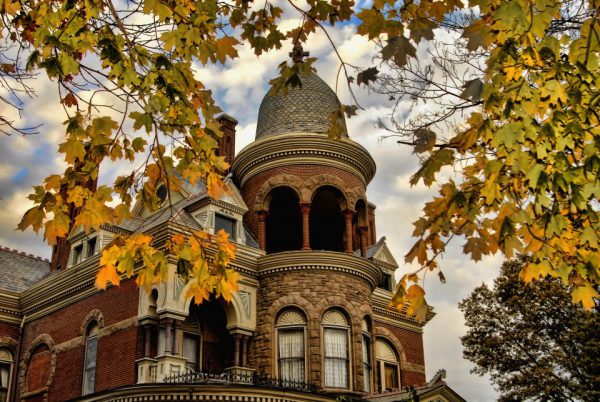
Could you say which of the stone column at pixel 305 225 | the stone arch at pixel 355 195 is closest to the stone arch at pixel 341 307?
the stone column at pixel 305 225

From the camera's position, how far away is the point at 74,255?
25094 mm

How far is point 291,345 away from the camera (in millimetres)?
21750

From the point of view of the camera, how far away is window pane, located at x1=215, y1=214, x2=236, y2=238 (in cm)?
2323

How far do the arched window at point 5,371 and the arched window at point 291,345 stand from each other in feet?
36.1

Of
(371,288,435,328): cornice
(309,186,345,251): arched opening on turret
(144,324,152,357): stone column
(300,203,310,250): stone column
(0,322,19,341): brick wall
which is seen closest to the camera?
(144,324,152,357): stone column

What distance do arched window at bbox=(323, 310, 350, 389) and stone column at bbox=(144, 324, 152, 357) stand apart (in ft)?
17.3

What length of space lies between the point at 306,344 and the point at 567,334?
39.3 feet

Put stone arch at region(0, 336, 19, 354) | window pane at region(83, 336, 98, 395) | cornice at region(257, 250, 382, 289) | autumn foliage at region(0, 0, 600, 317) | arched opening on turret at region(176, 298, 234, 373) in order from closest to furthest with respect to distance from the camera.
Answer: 1. autumn foliage at region(0, 0, 600, 317)
2. arched opening on turret at region(176, 298, 234, 373)
3. window pane at region(83, 336, 98, 395)
4. cornice at region(257, 250, 382, 289)
5. stone arch at region(0, 336, 19, 354)

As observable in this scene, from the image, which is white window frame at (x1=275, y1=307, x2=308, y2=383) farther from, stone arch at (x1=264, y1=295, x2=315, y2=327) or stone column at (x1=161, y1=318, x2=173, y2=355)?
stone column at (x1=161, y1=318, x2=173, y2=355)

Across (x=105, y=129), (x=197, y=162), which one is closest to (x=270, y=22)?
(x=197, y=162)

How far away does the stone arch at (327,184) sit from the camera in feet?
77.9

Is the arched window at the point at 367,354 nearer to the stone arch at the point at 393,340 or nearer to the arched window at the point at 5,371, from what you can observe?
the stone arch at the point at 393,340

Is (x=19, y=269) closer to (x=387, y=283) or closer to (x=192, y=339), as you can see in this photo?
(x=192, y=339)

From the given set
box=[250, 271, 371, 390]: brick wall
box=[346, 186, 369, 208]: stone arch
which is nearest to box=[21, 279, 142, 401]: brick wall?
box=[250, 271, 371, 390]: brick wall
